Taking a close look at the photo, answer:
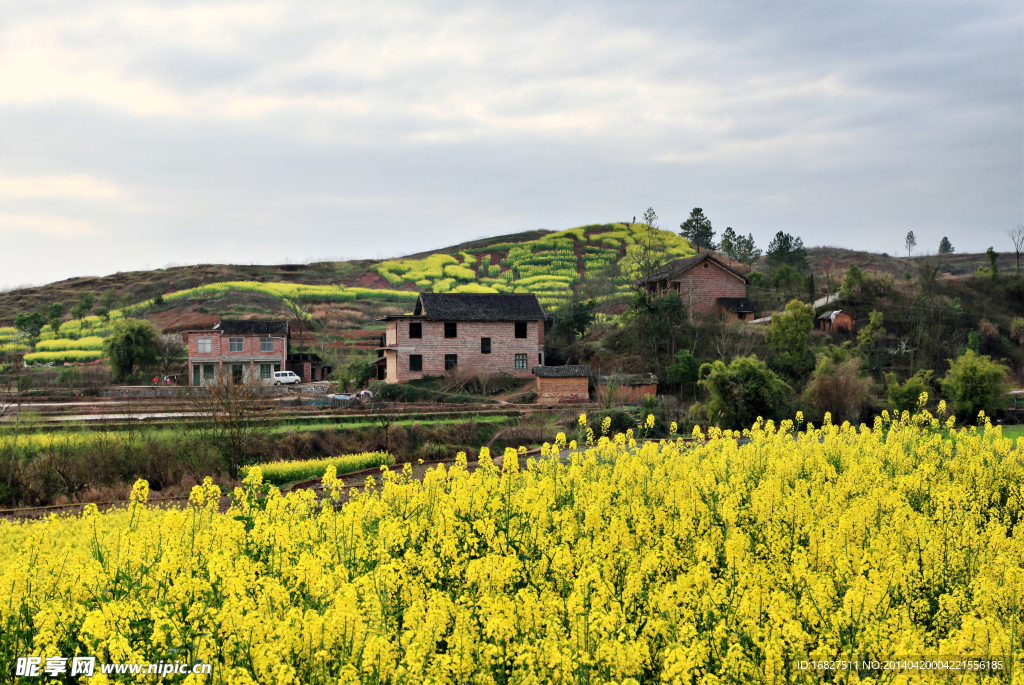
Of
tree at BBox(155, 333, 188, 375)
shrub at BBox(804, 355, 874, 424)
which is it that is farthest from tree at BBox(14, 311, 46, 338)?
shrub at BBox(804, 355, 874, 424)

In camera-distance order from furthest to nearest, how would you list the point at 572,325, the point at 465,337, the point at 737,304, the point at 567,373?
the point at 737,304
the point at 572,325
the point at 465,337
the point at 567,373

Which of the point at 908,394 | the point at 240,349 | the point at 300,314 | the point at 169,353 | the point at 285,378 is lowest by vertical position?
the point at 908,394

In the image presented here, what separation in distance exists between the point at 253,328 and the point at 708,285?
29.7 meters

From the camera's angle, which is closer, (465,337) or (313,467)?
(313,467)

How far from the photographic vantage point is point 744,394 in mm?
23078

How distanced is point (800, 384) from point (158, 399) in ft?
93.9

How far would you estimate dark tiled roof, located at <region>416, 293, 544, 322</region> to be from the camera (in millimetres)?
38656

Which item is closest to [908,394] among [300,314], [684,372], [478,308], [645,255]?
[684,372]

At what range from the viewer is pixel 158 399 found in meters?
32.3

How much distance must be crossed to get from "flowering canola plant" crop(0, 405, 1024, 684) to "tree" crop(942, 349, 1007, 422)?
15522 mm

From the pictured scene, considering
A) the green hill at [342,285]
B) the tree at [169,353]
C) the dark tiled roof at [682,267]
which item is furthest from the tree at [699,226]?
the tree at [169,353]

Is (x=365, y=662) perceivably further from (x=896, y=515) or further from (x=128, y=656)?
(x=896, y=515)

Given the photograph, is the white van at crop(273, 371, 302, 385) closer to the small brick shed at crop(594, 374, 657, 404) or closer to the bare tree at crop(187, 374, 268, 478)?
the small brick shed at crop(594, 374, 657, 404)

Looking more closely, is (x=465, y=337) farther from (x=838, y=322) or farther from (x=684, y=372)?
(x=838, y=322)
